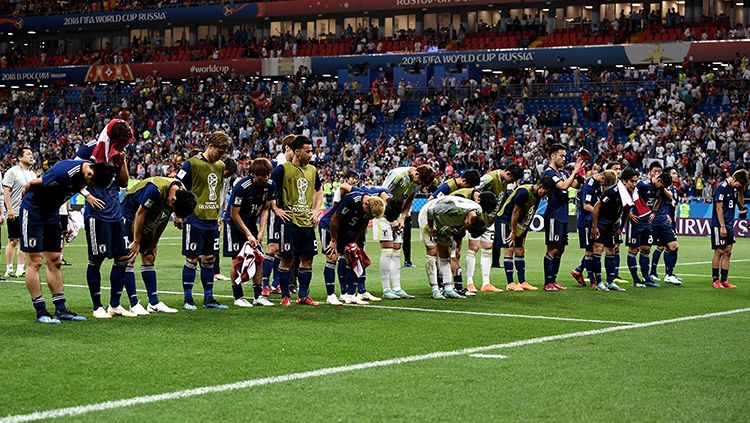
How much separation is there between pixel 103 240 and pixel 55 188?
98 cm

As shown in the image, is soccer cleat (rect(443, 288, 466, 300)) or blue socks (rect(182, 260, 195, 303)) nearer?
blue socks (rect(182, 260, 195, 303))

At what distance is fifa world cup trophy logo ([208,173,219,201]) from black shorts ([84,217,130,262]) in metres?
1.54

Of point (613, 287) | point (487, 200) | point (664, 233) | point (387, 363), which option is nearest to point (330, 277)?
point (487, 200)

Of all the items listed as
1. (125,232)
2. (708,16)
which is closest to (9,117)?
(708,16)

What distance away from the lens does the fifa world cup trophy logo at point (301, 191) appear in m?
13.7

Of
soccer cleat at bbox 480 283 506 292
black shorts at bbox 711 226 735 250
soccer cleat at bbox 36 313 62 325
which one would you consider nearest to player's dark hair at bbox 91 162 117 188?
soccer cleat at bbox 36 313 62 325

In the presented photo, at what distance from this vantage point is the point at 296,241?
13.7 meters

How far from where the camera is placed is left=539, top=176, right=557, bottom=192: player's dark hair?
16672 millimetres

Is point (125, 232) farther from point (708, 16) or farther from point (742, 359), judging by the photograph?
point (708, 16)

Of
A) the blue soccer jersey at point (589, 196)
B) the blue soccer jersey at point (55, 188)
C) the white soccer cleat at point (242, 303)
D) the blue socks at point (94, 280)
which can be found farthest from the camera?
the blue soccer jersey at point (589, 196)

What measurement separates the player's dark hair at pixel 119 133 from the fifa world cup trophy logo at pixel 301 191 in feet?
8.64

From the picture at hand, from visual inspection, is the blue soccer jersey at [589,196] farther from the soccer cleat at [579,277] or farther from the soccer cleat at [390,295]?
the soccer cleat at [390,295]

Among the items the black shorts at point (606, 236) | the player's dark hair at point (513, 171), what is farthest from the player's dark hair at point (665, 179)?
the player's dark hair at point (513, 171)

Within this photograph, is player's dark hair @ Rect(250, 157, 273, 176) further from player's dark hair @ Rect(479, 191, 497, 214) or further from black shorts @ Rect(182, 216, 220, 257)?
player's dark hair @ Rect(479, 191, 497, 214)
